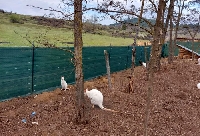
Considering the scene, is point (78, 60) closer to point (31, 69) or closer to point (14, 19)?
point (31, 69)

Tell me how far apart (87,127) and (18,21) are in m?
37.1

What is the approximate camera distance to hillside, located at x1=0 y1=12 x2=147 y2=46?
219 inches

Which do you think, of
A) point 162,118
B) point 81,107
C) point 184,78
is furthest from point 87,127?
point 184,78

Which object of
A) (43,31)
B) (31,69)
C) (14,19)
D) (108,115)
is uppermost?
(14,19)

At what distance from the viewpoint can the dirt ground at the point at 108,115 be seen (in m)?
6.01

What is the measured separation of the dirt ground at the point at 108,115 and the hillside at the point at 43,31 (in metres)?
1.81

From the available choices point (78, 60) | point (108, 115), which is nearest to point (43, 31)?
point (108, 115)

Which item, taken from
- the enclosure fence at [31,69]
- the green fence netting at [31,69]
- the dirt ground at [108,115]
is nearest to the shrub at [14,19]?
the enclosure fence at [31,69]

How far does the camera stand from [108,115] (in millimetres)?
7102

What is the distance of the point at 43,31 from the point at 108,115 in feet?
16.7

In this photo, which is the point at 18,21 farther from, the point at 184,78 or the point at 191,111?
the point at 191,111

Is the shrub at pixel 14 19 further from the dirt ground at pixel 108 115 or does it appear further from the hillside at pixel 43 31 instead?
the dirt ground at pixel 108 115

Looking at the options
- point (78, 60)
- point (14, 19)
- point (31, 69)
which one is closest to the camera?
point (78, 60)

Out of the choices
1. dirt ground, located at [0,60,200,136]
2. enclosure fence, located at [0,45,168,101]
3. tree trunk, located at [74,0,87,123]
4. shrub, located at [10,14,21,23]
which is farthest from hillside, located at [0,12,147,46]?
dirt ground, located at [0,60,200,136]
